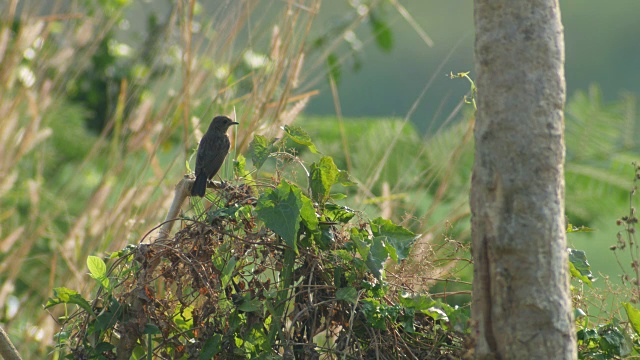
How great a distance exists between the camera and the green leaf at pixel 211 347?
5.20 feet

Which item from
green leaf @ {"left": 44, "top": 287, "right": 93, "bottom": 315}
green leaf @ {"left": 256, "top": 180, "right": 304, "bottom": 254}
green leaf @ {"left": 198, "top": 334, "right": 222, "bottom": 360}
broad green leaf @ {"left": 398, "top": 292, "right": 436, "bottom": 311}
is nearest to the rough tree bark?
broad green leaf @ {"left": 398, "top": 292, "right": 436, "bottom": 311}

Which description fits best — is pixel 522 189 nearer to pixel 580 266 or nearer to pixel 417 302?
pixel 417 302

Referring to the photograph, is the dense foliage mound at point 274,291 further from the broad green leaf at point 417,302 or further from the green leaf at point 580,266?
the green leaf at point 580,266

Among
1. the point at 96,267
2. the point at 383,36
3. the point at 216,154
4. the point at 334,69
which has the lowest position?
the point at 96,267

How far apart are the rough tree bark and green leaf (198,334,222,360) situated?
1.73ft

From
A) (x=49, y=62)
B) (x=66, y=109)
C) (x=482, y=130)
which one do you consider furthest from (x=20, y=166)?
(x=482, y=130)

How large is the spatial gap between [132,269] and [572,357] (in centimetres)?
84

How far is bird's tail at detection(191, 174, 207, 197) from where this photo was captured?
1909mm

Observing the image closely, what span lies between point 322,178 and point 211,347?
38cm

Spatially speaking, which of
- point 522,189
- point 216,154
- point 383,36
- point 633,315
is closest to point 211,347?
point 522,189

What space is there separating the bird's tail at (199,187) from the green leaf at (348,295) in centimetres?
50

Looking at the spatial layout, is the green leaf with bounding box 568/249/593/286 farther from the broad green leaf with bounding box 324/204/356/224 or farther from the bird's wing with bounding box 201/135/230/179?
the bird's wing with bounding box 201/135/230/179

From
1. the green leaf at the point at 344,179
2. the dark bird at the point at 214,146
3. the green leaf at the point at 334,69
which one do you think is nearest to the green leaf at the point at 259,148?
the green leaf at the point at 344,179

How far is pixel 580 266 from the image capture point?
1.68 m
